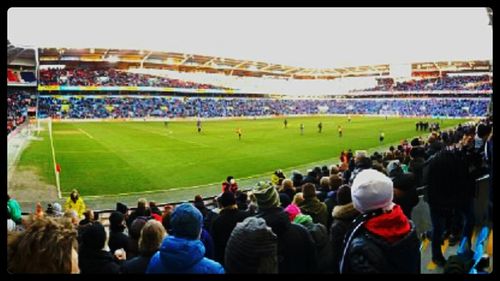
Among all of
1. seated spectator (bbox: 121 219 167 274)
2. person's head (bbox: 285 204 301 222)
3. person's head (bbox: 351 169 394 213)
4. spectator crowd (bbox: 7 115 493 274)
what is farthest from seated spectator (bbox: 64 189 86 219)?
person's head (bbox: 351 169 394 213)

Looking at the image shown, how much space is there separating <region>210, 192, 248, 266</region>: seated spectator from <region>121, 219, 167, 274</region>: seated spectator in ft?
4.41

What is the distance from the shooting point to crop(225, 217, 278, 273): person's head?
356 centimetres

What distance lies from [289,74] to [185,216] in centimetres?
8998

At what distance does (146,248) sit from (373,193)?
2.08 metres

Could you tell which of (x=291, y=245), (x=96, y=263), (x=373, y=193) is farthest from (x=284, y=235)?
(x=96, y=263)

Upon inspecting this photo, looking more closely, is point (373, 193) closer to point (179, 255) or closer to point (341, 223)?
point (341, 223)

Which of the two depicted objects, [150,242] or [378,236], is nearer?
[378,236]

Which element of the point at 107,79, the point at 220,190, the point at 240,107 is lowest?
the point at 220,190

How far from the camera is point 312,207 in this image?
5852 mm

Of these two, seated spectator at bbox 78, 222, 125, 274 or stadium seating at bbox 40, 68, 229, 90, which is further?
stadium seating at bbox 40, 68, 229, 90

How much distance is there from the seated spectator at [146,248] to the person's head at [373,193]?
6.06ft

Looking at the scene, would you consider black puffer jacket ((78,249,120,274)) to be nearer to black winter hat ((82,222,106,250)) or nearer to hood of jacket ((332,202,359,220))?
black winter hat ((82,222,106,250))
